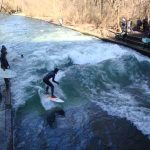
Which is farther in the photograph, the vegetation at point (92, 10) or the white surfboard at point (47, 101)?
the vegetation at point (92, 10)

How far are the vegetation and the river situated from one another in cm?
302

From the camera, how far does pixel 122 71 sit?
21531mm

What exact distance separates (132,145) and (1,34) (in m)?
23.6

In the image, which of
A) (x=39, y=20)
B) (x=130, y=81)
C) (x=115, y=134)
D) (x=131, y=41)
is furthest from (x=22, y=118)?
(x=39, y=20)

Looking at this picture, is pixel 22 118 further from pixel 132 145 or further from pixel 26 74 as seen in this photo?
pixel 26 74

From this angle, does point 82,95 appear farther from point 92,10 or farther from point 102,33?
point 92,10

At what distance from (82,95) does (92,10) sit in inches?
666

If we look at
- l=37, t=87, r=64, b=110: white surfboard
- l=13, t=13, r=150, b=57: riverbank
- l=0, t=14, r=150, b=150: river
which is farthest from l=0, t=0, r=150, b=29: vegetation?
l=37, t=87, r=64, b=110: white surfboard

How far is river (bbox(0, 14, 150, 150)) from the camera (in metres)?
13.2

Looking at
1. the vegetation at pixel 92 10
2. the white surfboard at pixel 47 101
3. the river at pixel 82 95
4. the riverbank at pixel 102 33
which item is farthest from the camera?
the vegetation at pixel 92 10

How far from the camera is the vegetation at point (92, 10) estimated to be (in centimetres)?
2900

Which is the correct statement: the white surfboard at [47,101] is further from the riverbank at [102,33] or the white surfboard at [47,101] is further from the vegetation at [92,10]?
the vegetation at [92,10]

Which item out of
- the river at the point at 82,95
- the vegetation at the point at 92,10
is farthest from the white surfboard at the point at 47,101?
the vegetation at the point at 92,10

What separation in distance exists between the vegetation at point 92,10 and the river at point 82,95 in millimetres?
3020
